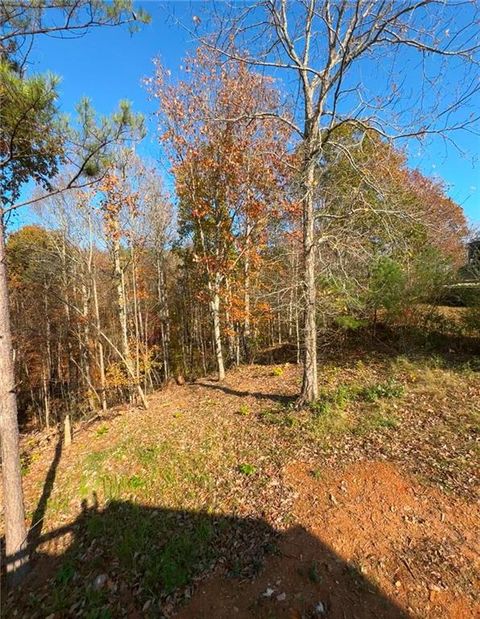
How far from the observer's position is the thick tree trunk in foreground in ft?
12.9

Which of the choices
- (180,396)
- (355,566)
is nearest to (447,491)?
(355,566)

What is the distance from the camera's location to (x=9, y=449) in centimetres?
401

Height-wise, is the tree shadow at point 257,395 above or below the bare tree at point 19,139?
below

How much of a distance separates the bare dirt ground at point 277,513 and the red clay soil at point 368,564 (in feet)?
0.04

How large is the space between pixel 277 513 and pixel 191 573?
1164 millimetres

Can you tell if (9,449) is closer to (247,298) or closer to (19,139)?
(19,139)

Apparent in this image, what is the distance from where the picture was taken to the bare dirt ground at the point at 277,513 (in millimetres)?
3031

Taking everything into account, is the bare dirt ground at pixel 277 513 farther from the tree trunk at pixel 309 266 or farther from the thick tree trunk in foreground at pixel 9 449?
the tree trunk at pixel 309 266

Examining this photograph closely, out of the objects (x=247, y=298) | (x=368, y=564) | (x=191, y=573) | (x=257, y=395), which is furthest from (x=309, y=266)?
(x=247, y=298)

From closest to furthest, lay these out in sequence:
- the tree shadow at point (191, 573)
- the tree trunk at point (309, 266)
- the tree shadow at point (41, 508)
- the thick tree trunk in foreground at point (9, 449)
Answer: the tree shadow at point (191, 573) → the thick tree trunk in foreground at point (9, 449) → the tree shadow at point (41, 508) → the tree trunk at point (309, 266)

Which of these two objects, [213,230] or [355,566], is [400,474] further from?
[213,230]

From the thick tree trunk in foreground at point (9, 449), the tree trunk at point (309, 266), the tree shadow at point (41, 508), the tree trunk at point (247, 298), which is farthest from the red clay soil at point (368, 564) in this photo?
the tree trunk at point (247, 298)

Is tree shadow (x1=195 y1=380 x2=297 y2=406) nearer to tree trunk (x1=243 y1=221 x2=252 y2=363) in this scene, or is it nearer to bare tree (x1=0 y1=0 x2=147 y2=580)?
tree trunk (x1=243 y1=221 x2=252 y2=363)

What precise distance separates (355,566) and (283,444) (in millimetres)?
2049
